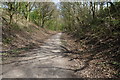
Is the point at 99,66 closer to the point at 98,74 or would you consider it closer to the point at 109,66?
the point at 109,66

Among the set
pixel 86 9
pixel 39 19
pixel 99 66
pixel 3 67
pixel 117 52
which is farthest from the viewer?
pixel 39 19

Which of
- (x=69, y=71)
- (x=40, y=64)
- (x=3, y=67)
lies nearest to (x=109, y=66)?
(x=69, y=71)

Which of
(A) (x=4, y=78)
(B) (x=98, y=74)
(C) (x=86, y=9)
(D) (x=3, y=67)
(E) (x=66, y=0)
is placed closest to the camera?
(A) (x=4, y=78)

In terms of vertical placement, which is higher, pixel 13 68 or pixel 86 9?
pixel 86 9

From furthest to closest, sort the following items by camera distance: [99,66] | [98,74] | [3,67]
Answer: [99,66]
[3,67]
[98,74]

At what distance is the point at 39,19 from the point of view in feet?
153

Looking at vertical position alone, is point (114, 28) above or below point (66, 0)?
below

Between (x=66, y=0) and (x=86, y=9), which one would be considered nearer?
(x=86, y=9)

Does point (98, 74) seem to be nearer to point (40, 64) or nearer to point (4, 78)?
point (40, 64)

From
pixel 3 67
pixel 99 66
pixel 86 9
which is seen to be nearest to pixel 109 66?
pixel 99 66

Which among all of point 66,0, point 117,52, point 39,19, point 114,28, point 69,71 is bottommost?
point 69,71

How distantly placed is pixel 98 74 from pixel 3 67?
5.33m

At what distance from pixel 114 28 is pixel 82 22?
13419 millimetres

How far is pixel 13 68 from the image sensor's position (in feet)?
24.3
